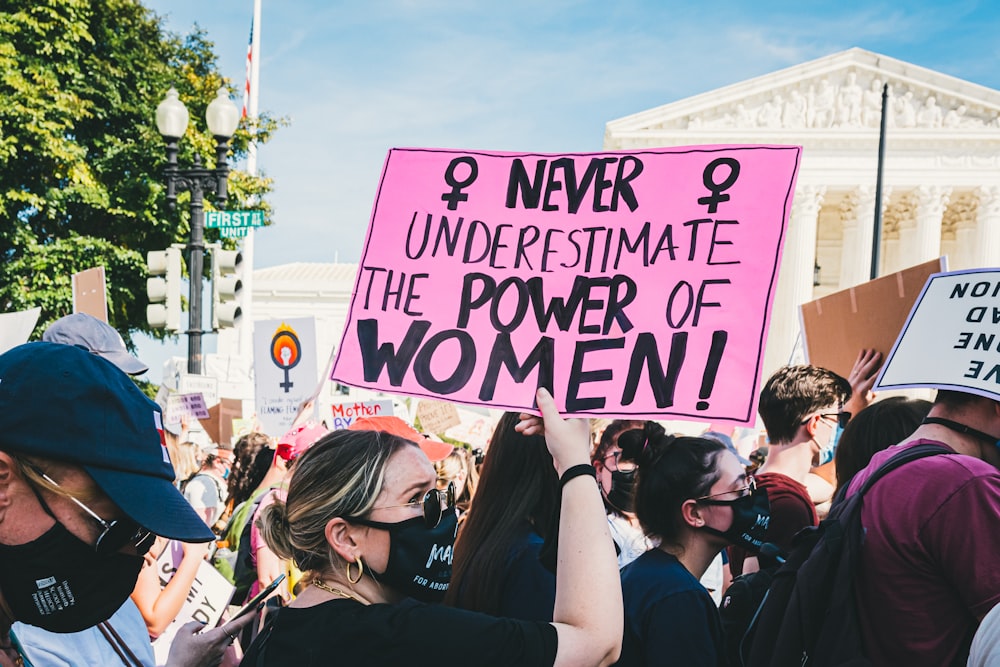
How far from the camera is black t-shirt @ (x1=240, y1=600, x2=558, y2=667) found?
1.76 meters

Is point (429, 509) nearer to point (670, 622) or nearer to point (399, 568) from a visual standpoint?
point (399, 568)

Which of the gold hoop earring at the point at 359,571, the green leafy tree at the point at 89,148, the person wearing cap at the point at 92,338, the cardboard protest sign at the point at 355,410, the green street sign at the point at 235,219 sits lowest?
the cardboard protest sign at the point at 355,410

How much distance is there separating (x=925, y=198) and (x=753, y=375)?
46.3 m

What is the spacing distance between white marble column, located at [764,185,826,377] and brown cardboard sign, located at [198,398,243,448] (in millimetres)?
33601

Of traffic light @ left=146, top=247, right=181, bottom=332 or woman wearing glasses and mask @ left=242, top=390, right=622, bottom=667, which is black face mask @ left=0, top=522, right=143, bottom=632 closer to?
woman wearing glasses and mask @ left=242, top=390, right=622, bottom=667

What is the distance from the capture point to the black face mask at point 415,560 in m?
1.98

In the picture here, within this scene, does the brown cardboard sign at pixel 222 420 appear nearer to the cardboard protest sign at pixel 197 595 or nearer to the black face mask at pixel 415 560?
the cardboard protest sign at pixel 197 595

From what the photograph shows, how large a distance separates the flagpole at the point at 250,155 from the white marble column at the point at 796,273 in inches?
1027

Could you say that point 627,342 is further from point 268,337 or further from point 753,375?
point 268,337

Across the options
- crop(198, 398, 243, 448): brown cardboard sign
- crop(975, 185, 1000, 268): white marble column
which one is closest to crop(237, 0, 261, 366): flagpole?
crop(198, 398, 243, 448): brown cardboard sign

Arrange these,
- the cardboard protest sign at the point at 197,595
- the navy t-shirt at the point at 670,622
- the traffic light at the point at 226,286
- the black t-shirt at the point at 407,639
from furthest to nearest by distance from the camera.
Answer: the traffic light at the point at 226,286 → the cardboard protest sign at the point at 197,595 → the navy t-shirt at the point at 670,622 → the black t-shirt at the point at 407,639

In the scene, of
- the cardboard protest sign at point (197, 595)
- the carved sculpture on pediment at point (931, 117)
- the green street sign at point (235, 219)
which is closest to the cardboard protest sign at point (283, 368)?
the green street sign at point (235, 219)

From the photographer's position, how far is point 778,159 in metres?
2.32

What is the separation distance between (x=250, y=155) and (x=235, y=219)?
11524 mm
